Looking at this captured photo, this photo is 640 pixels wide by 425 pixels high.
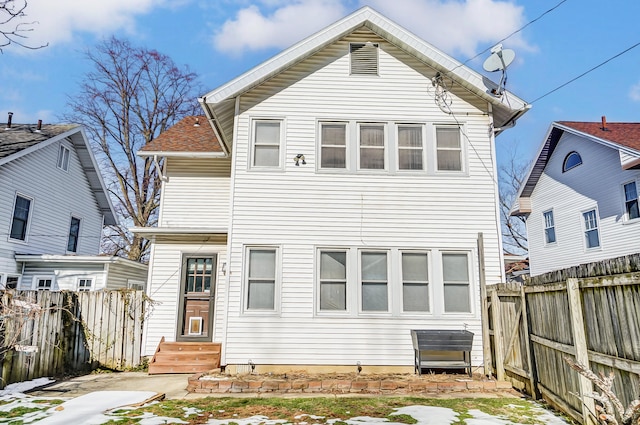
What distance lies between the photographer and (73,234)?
16.3 meters

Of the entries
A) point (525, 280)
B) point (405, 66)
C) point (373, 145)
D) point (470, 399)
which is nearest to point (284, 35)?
point (405, 66)

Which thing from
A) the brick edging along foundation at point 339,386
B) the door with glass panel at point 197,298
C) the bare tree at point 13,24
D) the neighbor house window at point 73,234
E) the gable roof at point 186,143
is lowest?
the brick edging along foundation at point 339,386

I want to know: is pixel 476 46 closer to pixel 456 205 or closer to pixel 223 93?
pixel 456 205

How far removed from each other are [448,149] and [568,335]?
5.03 m

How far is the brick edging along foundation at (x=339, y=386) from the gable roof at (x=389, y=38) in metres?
5.61

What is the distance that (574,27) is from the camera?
856 centimetres

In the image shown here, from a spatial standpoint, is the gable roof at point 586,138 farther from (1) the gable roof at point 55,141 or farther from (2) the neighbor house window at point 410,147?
(1) the gable roof at point 55,141

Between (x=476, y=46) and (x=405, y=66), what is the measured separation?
5.27 feet

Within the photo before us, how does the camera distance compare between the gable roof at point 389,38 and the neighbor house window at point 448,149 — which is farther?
the neighbor house window at point 448,149

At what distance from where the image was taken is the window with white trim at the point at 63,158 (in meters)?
15.3

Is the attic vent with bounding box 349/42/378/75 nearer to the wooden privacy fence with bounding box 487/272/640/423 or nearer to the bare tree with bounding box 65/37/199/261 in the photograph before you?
the wooden privacy fence with bounding box 487/272/640/423

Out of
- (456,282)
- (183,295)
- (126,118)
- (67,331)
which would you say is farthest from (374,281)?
(126,118)

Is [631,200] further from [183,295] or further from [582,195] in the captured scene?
[183,295]

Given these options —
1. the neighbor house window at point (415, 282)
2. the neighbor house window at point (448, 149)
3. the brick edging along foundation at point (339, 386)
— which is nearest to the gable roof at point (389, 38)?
the neighbor house window at point (448, 149)
